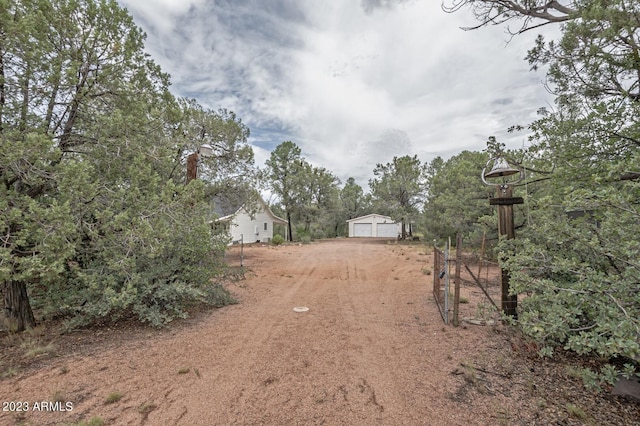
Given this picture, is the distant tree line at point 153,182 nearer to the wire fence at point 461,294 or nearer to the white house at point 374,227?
the wire fence at point 461,294

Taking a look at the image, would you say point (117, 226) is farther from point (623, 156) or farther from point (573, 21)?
point (573, 21)

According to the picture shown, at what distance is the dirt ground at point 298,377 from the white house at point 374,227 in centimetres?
2842

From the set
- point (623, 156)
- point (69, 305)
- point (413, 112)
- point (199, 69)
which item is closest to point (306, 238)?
point (413, 112)

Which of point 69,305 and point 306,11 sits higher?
point 306,11

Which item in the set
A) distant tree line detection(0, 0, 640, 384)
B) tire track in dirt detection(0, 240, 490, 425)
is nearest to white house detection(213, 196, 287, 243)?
distant tree line detection(0, 0, 640, 384)

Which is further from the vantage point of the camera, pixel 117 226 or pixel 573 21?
pixel 573 21

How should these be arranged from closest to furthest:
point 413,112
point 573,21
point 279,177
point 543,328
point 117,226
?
1. point 543,328
2. point 117,226
3. point 573,21
4. point 413,112
5. point 279,177

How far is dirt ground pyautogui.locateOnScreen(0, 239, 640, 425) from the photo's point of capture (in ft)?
8.31

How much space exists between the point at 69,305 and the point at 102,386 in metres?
2.32

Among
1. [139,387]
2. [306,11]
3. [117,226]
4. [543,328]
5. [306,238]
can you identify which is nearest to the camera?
[543,328]

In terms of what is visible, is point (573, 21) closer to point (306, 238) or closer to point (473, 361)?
point (473, 361)

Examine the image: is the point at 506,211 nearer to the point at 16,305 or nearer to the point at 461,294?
the point at 461,294

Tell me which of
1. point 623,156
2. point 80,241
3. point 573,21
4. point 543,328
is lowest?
point 543,328

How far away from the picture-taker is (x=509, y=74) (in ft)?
27.6
